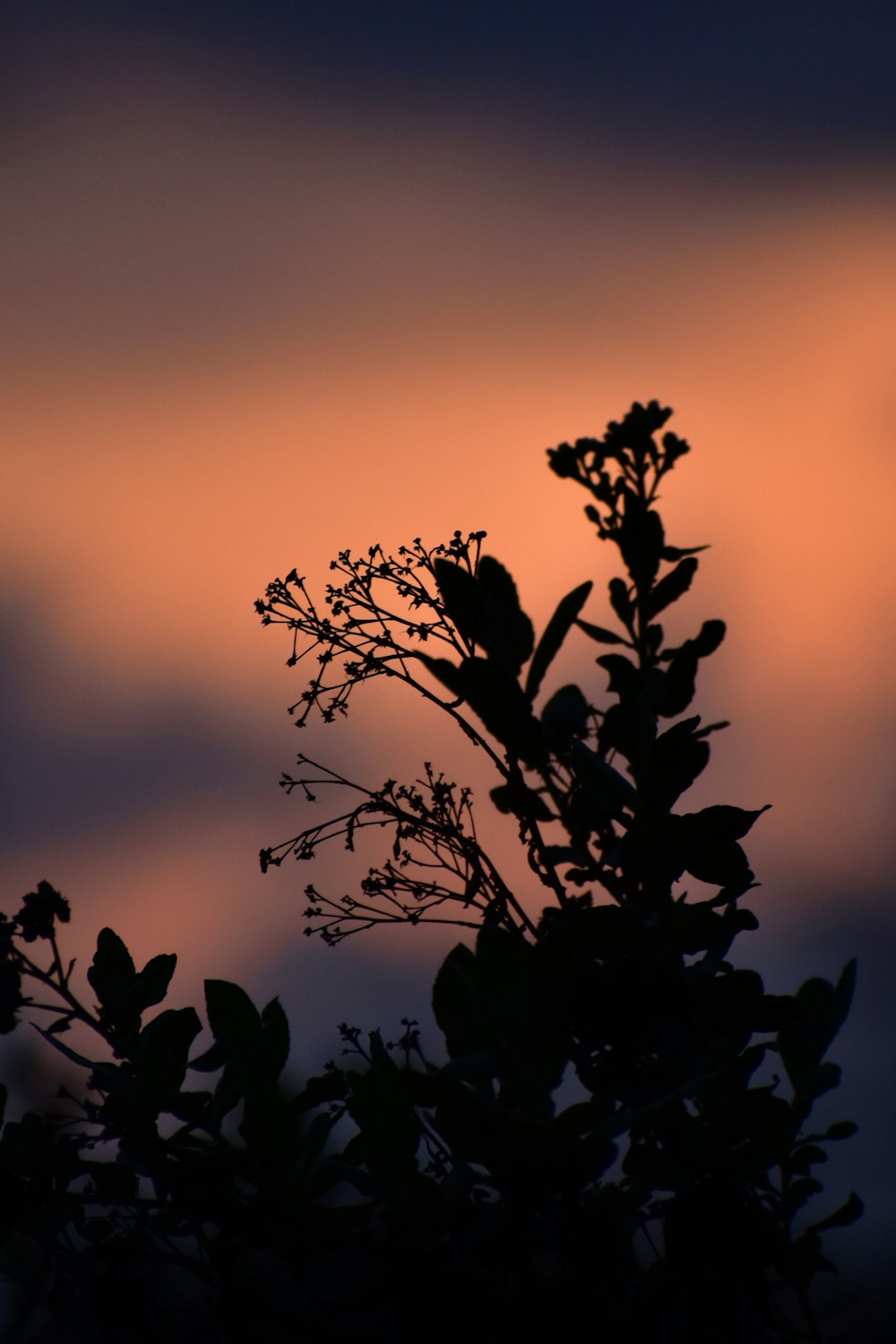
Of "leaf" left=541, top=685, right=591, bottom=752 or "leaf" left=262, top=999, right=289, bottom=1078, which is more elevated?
"leaf" left=541, top=685, right=591, bottom=752

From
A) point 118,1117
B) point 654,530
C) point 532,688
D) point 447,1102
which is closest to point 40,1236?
point 118,1117

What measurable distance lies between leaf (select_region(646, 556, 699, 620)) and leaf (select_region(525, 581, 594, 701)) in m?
0.81

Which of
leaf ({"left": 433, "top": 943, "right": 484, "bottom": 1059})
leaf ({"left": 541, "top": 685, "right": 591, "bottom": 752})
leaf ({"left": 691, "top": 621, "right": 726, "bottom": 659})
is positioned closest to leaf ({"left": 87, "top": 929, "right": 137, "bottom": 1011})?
leaf ({"left": 433, "top": 943, "right": 484, "bottom": 1059})

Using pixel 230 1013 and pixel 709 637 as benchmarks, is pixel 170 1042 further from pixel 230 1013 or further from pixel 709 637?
pixel 709 637

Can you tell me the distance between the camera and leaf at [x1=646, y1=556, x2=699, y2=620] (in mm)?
3463

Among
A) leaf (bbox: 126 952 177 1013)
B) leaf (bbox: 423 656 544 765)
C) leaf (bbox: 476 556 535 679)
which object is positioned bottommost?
leaf (bbox: 126 952 177 1013)

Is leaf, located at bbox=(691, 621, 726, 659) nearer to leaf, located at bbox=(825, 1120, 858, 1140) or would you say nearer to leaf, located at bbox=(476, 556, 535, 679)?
leaf, located at bbox=(476, 556, 535, 679)

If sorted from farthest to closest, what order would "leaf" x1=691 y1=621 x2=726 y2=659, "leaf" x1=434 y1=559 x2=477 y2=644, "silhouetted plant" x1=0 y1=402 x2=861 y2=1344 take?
"leaf" x1=691 y1=621 x2=726 y2=659 < "leaf" x1=434 y1=559 x2=477 y2=644 < "silhouetted plant" x1=0 y1=402 x2=861 y2=1344

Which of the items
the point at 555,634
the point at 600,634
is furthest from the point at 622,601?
the point at 555,634

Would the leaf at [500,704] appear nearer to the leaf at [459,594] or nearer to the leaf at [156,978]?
the leaf at [459,594]

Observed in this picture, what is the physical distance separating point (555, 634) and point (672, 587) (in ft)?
2.87

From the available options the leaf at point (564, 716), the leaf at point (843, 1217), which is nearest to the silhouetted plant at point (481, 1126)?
the leaf at point (843, 1217)

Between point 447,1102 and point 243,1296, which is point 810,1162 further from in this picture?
point 243,1296

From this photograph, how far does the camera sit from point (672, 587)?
351cm
